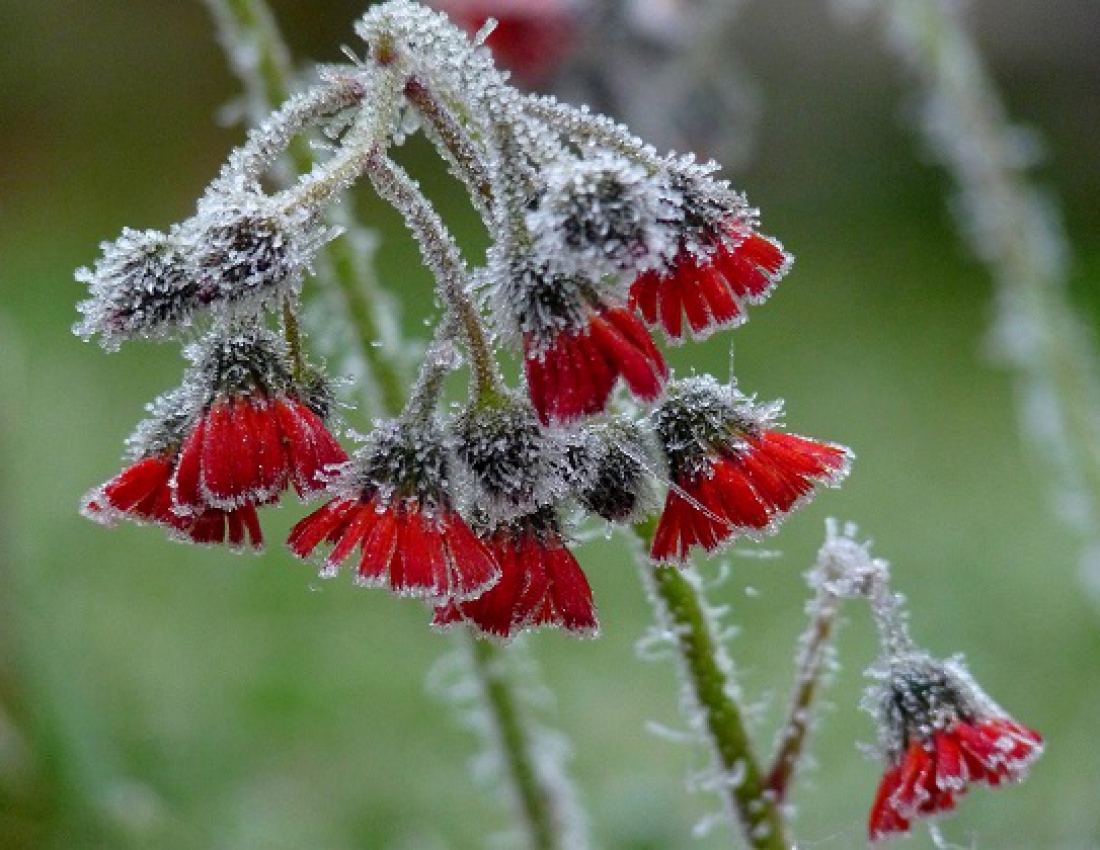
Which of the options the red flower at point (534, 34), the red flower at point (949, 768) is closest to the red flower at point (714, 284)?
the red flower at point (949, 768)

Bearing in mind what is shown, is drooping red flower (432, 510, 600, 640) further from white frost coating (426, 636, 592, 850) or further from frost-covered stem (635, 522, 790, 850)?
white frost coating (426, 636, 592, 850)

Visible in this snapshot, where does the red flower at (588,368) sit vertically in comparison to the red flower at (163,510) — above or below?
below

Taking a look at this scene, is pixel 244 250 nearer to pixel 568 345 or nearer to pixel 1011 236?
pixel 568 345

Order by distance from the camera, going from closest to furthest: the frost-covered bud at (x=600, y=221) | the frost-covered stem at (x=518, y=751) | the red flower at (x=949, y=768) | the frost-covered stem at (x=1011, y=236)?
the frost-covered bud at (x=600, y=221), the red flower at (x=949, y=768), the frost-covered stem at (x=518, y=751), the frost-covered stem at (x=1011, y=236)

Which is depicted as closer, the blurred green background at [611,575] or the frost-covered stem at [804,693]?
the frost-covered stem at [804,693]

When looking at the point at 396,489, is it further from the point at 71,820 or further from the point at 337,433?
the point at 71,820

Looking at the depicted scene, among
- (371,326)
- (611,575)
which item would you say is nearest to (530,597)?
(371,326)

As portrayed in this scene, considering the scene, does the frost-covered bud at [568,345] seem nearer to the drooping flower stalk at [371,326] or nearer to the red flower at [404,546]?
the red flower at [404,546]
